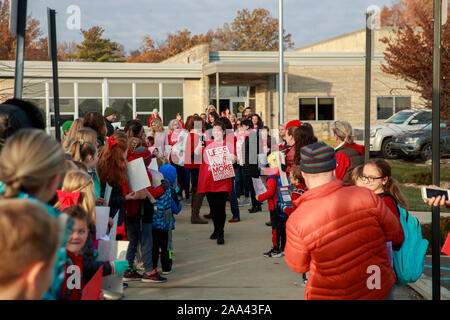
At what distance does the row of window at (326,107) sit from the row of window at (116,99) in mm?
7226

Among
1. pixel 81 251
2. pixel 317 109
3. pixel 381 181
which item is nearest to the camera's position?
pixel 81 251

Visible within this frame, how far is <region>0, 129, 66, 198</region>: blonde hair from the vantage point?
2.19 meters

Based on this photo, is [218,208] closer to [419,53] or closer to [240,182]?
[240,182]

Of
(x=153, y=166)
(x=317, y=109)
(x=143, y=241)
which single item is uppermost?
(x=317, y=109)

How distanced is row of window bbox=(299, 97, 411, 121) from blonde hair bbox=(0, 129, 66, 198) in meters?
28.0

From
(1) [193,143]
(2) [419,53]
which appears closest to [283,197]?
(1) [193,143]

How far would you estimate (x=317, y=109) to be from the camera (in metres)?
29.6

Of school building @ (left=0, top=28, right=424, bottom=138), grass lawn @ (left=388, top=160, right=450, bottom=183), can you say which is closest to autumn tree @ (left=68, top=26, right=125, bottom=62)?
school building @ (left=0, top=28, right=424, bottom=138)

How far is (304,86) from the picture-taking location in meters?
29.4

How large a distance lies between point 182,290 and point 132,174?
57.1 inches

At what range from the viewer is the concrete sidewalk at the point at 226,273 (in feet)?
18.9

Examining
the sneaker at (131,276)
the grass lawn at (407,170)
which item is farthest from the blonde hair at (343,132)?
the grass lawn at (407,170)

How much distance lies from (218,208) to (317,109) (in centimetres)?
2237

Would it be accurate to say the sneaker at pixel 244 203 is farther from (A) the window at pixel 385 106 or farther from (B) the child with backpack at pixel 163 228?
(A) the window at pixel 385 106
